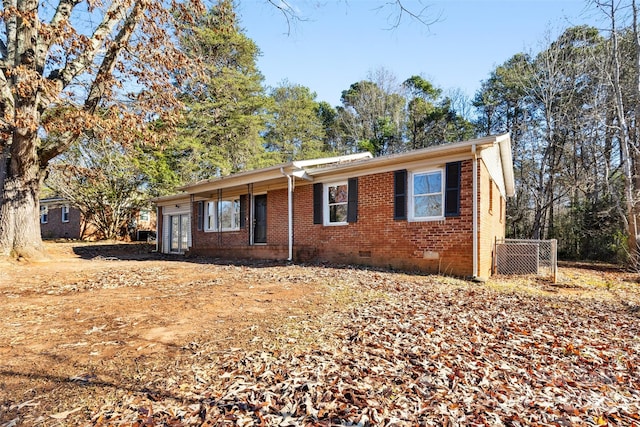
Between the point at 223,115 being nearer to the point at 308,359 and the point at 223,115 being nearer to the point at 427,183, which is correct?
the point at 427,183

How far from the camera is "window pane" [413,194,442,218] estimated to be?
27.3ft

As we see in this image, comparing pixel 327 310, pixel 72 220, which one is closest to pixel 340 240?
pixel 327 310

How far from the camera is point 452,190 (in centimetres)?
795

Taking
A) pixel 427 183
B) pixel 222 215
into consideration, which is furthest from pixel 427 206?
pixel 222 215

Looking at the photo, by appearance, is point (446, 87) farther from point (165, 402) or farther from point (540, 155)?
point (165, 402)

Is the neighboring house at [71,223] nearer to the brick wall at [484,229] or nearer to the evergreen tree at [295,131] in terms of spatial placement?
the evergreen tree at [295,131]

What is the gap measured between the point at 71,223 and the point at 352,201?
77.0 ft

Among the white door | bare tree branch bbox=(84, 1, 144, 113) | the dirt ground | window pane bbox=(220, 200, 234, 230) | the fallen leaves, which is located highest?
bare tree branch bbox=(84, 1, 144, 113)

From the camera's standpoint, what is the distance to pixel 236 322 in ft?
12.6

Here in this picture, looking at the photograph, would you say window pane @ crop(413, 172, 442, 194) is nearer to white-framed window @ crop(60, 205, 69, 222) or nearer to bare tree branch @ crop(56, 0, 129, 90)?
bare tree branch @ crop(56, 0, 129, 90)

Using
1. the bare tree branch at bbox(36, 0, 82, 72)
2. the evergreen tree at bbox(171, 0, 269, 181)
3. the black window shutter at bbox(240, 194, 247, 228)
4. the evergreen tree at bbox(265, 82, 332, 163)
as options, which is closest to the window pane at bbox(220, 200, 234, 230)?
the black window shutter at bbox(240, 194, 247, 228)

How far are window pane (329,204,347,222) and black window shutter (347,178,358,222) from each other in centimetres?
38

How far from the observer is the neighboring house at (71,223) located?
22.5 meters

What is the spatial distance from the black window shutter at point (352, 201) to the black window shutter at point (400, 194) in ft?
3.99
